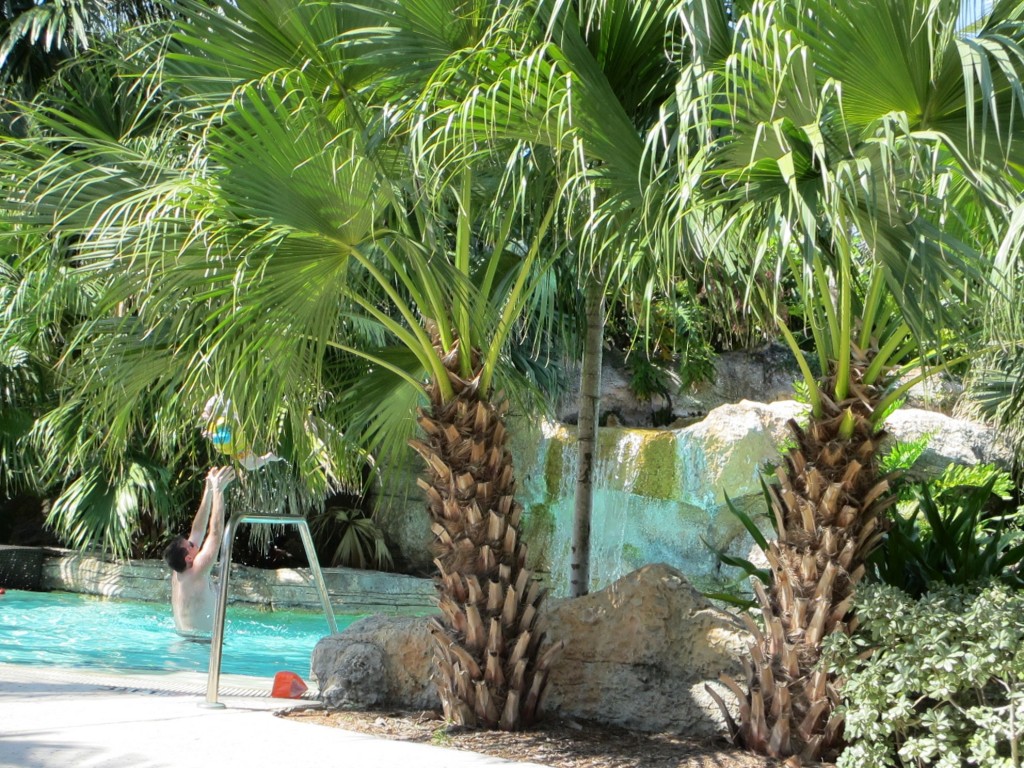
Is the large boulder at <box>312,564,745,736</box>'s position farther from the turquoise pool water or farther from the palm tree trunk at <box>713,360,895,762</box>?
the turquoise pool water

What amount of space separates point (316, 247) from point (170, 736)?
7.25 feet

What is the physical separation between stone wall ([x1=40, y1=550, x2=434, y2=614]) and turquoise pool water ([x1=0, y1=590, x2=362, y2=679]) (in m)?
0.21

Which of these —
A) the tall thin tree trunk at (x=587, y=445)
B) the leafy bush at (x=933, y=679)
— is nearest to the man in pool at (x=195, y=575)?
the tall thin tree trunk at (x=587, y=445)

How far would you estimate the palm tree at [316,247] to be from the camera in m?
4.30

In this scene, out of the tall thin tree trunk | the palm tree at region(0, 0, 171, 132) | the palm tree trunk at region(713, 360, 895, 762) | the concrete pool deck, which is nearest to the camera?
the concrete pool deck

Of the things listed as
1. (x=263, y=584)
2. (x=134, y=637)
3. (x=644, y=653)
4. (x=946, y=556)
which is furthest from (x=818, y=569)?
(x=263, y=584)

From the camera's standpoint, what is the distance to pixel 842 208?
3.69 m

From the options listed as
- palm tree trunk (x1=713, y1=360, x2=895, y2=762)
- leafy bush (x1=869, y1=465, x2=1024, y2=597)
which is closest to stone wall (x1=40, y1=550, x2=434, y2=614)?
leafy bush (x1=869, y1=465, x2=1024, y2=597)

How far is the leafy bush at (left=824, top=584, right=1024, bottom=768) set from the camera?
3.96 metres

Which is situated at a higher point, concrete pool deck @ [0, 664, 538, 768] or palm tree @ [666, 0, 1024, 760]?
palm tree @ [666, 0, 1024, 760]

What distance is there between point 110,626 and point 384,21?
27.9 feet

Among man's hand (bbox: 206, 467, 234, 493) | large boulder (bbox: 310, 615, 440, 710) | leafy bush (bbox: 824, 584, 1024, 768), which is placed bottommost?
large boulder (bbox: 310, 615, 440, 710)

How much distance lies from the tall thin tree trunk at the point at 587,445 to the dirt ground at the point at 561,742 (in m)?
1.02

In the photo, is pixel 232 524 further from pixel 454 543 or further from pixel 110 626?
pixel 110 626
